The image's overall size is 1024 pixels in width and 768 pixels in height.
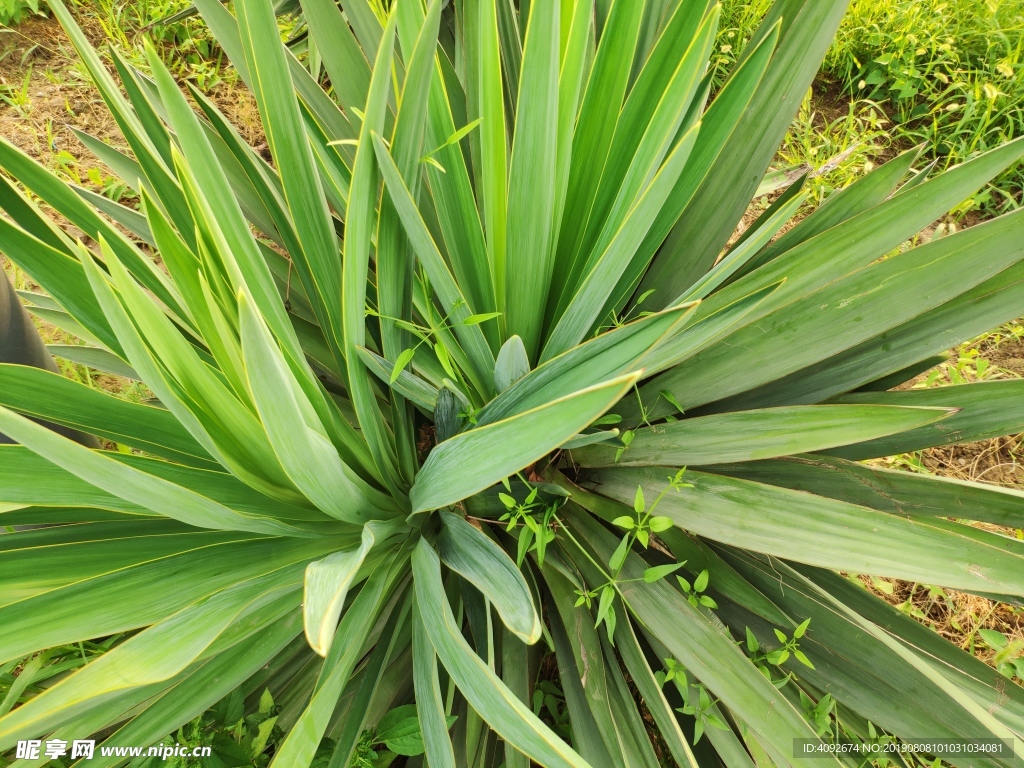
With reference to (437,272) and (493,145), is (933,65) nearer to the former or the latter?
(493,145)

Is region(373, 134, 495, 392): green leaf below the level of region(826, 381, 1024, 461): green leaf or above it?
above

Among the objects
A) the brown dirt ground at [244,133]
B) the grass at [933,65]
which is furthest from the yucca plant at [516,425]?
the grass at [933,65]

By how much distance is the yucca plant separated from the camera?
696 millimetres

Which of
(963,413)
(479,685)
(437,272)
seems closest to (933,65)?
(963,413)

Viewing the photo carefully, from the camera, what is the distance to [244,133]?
7.18 ft

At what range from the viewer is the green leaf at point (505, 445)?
0.46 m

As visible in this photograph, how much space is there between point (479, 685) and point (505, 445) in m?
0.28

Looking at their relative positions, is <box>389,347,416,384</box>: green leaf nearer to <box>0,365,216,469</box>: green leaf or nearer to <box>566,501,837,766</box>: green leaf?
<box>0,365,216,469</box>: green leaf

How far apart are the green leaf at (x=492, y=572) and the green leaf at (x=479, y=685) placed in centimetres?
4

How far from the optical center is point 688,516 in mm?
859

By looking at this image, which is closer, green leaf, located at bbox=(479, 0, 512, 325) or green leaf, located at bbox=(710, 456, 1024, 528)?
green leaf, located at bbox=(479, 0, 512, 325)

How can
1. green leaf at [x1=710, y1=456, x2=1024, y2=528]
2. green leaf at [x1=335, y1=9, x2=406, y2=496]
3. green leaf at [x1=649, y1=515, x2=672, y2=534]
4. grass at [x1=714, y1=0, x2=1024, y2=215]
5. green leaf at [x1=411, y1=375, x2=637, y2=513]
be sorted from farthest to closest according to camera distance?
grass at [x1=714, y1=0, x2=1024, y2=215] < green leaf at [x1=710, y1=456, x2=1024, y2=528] < green leaf at [x1=649, y1=515, x2=672, y2=534] < green leaf at [x1=335, y1=9, x2=406, y2=496] < green leaf at [x1=411, y1=375, x2=637, y2=513]

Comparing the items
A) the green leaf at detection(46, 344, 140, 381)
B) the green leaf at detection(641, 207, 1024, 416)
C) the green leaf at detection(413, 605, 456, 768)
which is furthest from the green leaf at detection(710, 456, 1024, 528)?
the green leaf at detection(46, 344, 140, 381)

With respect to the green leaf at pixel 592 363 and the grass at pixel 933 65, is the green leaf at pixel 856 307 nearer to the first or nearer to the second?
the green leaf at pixel 592 363
